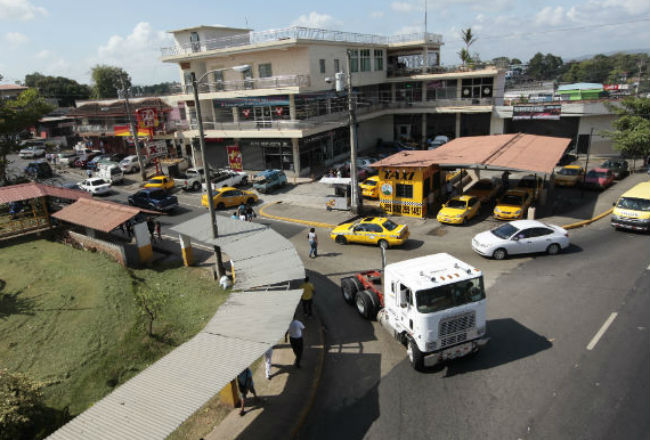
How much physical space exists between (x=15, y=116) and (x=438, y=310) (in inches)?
1497

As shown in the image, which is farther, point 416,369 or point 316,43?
point 316,43

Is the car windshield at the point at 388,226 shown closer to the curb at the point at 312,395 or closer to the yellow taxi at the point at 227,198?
the curb at the point at 312,395

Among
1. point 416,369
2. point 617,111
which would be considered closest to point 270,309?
point 416,369

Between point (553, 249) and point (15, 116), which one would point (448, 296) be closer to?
point (553, 249)

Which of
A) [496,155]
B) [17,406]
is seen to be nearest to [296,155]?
[496,155]

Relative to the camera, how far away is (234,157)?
135 ft

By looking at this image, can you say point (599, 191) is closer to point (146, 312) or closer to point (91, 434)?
point (146, 312)

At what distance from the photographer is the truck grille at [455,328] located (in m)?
10.8

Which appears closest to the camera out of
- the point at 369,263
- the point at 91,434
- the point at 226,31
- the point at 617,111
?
the point at 91,434

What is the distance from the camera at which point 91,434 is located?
23.8ft

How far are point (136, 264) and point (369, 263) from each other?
37.9 feet

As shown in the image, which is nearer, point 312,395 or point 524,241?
point 312,395

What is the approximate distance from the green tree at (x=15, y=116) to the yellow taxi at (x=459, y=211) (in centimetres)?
3408

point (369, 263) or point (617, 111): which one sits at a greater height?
point (617, 111)
